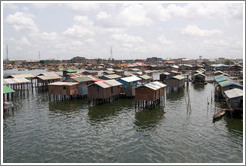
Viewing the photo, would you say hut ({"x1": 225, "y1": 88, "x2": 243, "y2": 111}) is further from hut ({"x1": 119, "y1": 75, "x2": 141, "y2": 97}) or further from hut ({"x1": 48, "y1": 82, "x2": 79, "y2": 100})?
hut ({"x1": 48, "y1": 82, "x2": 79, "y2": 100})

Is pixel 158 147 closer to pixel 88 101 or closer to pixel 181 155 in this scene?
pixel 181 155

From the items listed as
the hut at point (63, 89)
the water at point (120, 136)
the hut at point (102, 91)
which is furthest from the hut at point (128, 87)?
the hut at point (63, 89)

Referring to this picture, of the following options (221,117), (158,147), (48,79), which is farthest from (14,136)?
(48,79)

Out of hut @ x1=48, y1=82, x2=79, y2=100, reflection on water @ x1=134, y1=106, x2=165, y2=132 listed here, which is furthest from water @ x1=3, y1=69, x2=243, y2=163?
hut @ x1=48, y1=82, x2=79, y2=100

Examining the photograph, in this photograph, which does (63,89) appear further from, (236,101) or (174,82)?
(236,101)

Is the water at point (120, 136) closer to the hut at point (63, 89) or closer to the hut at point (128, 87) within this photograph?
the hut at point (63, 89)

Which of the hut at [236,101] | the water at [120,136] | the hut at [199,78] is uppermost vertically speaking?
the hut at [199,78]

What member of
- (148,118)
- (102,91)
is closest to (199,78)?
(102,91)
